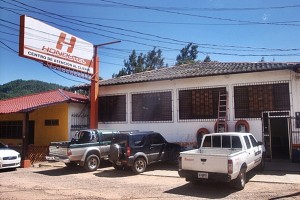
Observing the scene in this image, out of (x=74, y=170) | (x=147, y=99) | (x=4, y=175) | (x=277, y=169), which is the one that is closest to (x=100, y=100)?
(x=147, y=99)

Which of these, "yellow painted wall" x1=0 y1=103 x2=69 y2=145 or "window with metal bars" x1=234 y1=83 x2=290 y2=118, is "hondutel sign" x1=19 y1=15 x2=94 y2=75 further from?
"window with metal bars" x1=234 y1=83 x2=290 y2=118

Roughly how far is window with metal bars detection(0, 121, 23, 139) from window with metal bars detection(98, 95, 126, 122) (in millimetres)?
6839

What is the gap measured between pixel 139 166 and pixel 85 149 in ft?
8.72

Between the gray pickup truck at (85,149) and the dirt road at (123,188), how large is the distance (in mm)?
704

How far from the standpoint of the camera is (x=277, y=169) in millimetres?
12117

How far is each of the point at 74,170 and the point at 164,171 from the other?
435cm

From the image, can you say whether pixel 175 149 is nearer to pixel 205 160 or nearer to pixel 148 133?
pixel 148 133

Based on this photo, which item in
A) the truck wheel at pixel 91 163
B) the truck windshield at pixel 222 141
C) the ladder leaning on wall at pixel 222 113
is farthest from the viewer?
the ladder leaning on wall at pixel 222 113

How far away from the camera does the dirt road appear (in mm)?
8375

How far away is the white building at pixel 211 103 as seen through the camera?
14367 mm

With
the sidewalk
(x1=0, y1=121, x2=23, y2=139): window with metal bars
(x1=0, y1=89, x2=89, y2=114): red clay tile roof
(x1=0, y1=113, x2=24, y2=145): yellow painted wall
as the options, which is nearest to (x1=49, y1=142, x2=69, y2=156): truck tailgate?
the sidewalk

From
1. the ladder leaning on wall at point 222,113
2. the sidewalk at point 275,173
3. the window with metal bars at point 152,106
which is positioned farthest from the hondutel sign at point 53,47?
the ladder leaning on wall at point 222,113

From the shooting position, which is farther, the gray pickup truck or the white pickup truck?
the gray pickup truck

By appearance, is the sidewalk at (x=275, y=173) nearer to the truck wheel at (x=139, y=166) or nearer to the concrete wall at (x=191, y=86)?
the truck wheel at (x=139, y=166)
